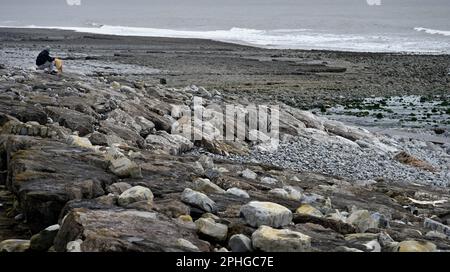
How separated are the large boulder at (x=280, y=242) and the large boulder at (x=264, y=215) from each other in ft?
1.59

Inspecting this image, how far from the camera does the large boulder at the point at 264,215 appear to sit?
583cm

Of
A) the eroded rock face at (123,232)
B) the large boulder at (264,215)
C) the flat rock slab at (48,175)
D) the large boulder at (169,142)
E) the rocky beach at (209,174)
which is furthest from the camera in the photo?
the large boulder at (169,142)

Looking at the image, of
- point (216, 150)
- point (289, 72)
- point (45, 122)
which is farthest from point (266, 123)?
point (289, 72)

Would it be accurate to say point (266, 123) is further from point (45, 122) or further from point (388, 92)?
point (388, 92)

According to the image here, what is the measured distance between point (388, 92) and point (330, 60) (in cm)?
1670

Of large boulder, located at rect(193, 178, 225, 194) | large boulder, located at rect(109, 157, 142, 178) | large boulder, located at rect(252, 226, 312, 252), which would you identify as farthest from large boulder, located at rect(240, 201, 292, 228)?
large boulder, located at rect(109, 157, 142, 178)

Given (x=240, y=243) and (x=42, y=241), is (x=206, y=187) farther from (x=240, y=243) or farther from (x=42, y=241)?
(x=42, y=241)

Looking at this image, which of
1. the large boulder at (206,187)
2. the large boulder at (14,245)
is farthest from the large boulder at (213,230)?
the large boulder at (14,245)

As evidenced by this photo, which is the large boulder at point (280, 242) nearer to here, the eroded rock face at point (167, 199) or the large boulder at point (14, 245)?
the eroded rock face at point (167, 199)

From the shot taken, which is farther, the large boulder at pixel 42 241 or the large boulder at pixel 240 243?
the large boulder at pixel 42 241

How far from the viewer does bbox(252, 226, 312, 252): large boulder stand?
516cm

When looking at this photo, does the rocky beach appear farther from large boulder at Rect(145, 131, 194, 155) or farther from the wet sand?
the wet sand

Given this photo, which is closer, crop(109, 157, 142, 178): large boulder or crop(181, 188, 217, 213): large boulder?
crop(181, 188, 217, 213): large boulder

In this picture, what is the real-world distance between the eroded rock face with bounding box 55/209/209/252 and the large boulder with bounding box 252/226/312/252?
1.76 feet
